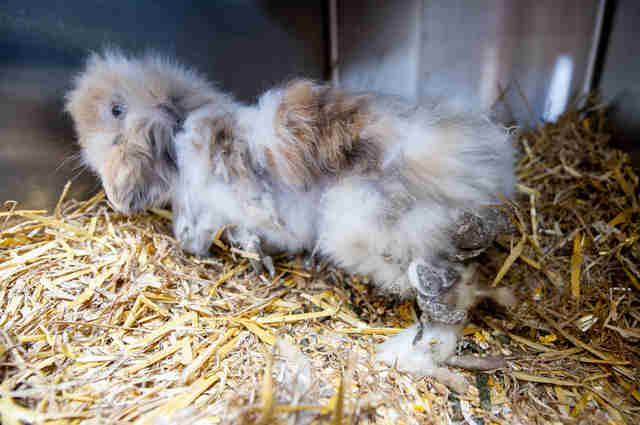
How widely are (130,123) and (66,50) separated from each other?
1.38ft

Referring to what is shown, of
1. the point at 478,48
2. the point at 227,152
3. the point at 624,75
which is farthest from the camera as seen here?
the point at 478,48

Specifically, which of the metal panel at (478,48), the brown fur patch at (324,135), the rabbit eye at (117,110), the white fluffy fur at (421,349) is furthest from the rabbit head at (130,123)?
the metal panel at (478,48)

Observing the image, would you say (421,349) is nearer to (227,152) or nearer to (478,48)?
(227,152)

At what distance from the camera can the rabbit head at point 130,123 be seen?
48.7 inches

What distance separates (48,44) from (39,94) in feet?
0.58

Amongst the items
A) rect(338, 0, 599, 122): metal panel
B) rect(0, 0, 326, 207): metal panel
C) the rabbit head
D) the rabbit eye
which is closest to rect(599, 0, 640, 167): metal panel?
rect(338, 0, 599, 122): metal panel

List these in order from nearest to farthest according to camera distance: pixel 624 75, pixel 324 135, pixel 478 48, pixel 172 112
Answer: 1. pixel 324 135
2. pixel 172 112
3. pixel 624 75
4. pixel 478 48

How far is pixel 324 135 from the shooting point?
109 centimetres

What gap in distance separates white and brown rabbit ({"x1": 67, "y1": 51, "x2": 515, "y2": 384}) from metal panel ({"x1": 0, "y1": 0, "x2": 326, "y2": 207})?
10cm

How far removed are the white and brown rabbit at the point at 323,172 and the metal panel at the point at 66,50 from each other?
10 centimetres

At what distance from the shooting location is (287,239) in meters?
1.33

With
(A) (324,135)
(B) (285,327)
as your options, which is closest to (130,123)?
(A) (324,135)

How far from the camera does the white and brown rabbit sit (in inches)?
41.3

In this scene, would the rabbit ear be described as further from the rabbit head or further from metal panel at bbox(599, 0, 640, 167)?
metal panel at bbox(599, 0, 640, 167)
